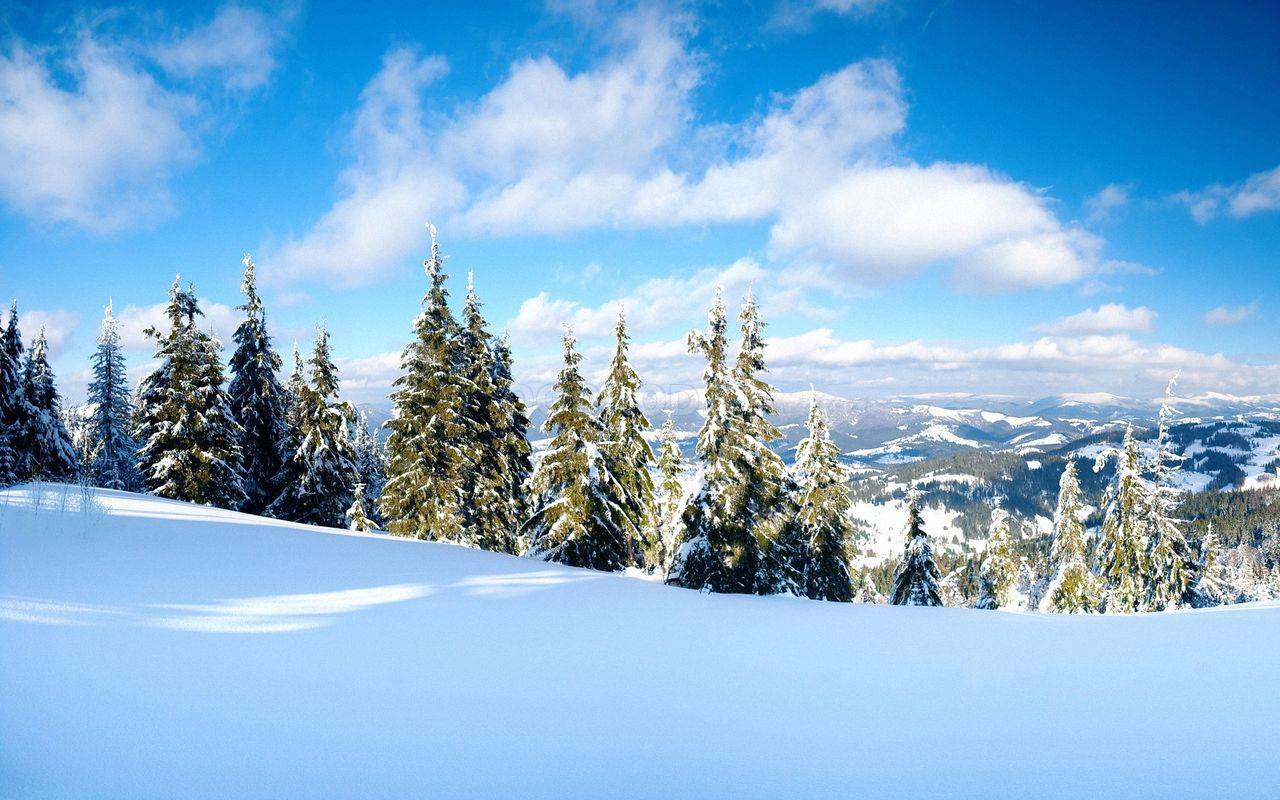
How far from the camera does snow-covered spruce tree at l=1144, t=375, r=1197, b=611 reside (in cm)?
2412

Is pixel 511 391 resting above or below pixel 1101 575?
above

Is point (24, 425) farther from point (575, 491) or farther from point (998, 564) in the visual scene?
point (998, 564)

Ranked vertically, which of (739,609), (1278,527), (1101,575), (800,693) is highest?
(800,693)

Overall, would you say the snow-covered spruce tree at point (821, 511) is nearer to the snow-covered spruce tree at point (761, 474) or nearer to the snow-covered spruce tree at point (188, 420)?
the snow-covered spruce tree at point (761, 474)

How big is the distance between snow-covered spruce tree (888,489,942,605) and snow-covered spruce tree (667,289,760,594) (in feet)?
46.1

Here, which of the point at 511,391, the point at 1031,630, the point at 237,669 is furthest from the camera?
the point at 511,391

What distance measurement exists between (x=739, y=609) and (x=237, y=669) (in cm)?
693

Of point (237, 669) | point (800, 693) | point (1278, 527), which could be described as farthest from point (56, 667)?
point (1278, 527)

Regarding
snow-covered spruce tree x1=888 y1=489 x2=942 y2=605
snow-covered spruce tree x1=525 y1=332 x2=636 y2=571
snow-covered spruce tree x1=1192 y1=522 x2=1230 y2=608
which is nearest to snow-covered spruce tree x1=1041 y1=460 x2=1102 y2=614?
snow-covered spruce tree x1=1192 y1=522 x2=1230 y2=608

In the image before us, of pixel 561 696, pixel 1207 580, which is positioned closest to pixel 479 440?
pixel 561 696

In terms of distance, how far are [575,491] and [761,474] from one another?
677cm

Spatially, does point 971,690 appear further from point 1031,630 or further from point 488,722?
point 488,722

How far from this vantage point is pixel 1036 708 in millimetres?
4719

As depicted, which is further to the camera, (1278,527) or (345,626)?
(1278,527)
